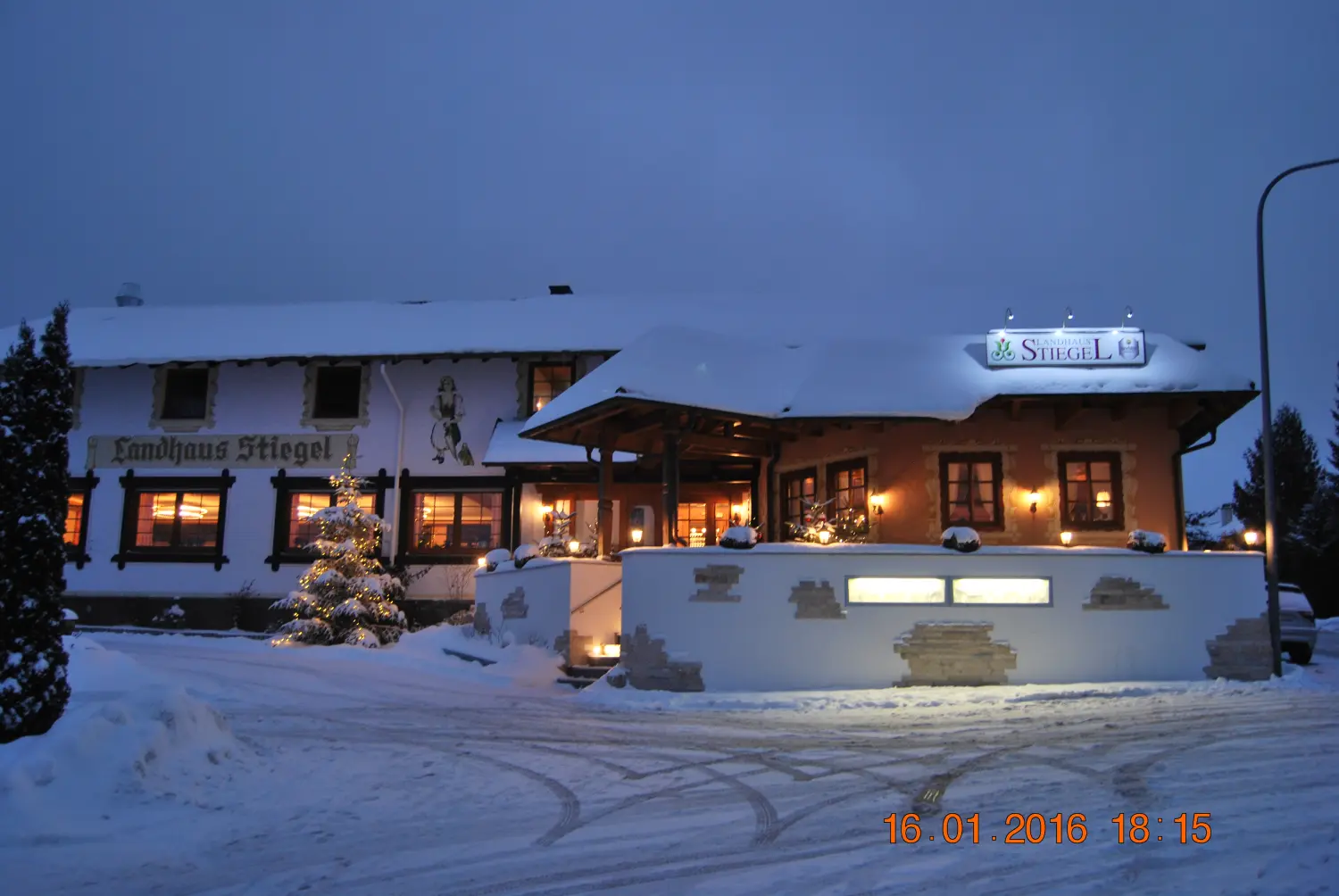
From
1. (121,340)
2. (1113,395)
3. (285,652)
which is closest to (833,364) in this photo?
(1113,395)

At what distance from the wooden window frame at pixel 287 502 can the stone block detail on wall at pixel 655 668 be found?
408 inches

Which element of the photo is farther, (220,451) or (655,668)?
(220,451)

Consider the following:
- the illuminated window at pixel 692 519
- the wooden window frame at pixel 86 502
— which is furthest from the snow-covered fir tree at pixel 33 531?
the wooden window frame at pixel 86 502

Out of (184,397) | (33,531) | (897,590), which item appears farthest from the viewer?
(184,397)

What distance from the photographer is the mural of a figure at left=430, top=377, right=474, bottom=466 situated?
22531 mm

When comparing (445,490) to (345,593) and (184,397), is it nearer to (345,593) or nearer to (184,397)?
(345,593)

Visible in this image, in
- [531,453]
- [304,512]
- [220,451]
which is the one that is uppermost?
[220,451]

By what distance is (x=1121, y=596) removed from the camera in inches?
554

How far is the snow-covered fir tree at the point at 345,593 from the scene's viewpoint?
19078 millimetres

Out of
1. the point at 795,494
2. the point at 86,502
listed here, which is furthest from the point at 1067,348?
the point at 86,502

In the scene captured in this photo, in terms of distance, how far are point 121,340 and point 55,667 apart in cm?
1850

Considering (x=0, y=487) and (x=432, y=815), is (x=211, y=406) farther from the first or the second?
(x=432, y=815)

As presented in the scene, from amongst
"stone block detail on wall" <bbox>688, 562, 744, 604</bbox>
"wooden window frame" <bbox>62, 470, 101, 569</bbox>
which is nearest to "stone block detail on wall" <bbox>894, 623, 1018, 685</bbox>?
"stone block detail on wall" <bbox>688, 562, 744, 604</bbox>

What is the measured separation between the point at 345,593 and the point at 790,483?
8.76m
